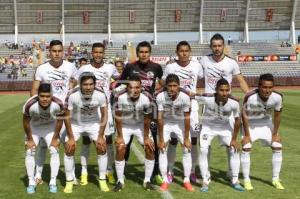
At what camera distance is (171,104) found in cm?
769

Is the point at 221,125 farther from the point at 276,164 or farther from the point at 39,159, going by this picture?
the point at 39,159

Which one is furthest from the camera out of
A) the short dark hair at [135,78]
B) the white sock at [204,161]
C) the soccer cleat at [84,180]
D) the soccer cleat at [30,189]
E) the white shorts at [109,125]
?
the white shorts at [109,125]

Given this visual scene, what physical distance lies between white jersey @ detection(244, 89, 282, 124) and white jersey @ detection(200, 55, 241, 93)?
0.55m

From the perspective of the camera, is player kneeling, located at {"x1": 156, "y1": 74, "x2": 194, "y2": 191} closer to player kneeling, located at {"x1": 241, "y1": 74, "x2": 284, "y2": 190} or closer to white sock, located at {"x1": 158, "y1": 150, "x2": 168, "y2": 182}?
white sock, located at {"x1": 158, "y1": 150, "x2": 168, "y2": 182}

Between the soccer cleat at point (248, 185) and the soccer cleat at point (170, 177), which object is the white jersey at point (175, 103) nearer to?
the soccer cleat at point (170, 177)

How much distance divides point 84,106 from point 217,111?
2.35 m

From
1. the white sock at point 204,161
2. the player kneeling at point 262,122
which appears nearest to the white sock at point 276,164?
the player kneeling at point 262,122

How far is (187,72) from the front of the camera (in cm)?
809

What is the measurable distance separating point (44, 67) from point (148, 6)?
43530mm

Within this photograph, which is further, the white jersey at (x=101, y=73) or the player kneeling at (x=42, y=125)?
the white jersey at (x=101, y=73)

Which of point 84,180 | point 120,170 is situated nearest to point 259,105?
point 120,170

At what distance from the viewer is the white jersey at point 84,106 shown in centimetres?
759

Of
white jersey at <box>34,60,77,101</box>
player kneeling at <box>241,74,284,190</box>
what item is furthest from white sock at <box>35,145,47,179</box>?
player kneeling at <box>241,74,284,190</box>

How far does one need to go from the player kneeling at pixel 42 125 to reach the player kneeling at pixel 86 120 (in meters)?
0.19
